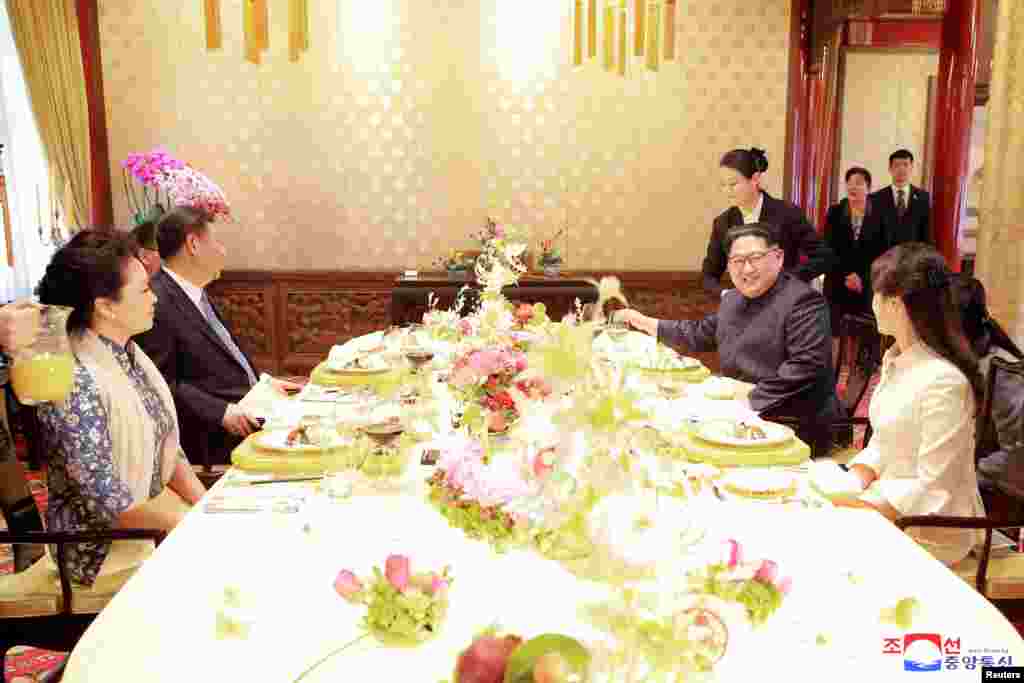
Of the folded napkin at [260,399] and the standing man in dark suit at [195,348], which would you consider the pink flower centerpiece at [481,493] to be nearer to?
the folded napkin at [260,399]

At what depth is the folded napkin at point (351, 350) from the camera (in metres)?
3.32

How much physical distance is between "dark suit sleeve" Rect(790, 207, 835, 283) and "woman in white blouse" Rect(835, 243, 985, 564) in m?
2.43

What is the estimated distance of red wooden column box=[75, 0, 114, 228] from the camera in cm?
604

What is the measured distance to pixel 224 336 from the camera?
3.51 meters

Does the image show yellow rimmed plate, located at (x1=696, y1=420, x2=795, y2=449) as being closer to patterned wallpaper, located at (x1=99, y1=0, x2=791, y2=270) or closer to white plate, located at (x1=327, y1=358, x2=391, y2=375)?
white plate, located at (x1=327, y1=358, x2=391, y2=375)

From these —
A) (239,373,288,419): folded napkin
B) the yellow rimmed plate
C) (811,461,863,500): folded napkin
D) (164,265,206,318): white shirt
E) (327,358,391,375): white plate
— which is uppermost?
(164,265,206,318): white shirt

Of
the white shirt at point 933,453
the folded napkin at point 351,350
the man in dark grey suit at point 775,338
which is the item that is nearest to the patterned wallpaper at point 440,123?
the folded napkin at point 351,350

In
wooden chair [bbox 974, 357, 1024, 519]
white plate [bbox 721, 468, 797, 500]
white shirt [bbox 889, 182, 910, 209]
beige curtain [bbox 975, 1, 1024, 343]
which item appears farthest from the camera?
white shirt [bbox 889, 182, 910, 209]

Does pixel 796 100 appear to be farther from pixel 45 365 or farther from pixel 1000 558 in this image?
pixel 45 365

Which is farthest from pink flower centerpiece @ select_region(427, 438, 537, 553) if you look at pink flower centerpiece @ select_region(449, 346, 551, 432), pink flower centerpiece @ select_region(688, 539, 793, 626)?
pink flower centerpiece @ select_region(449, 346, 551, 432)

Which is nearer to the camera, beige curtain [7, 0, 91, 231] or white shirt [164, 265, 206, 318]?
white shirt [164, 265, 206, 318]

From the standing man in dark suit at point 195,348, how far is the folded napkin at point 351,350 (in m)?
0.35

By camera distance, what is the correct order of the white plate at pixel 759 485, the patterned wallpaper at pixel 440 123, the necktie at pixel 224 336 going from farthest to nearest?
1. the patterned wallpaper at pixel 440 123
2. the necktie at pixel 224 336
3. the white plate at pixel 759 485

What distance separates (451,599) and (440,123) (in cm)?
537
